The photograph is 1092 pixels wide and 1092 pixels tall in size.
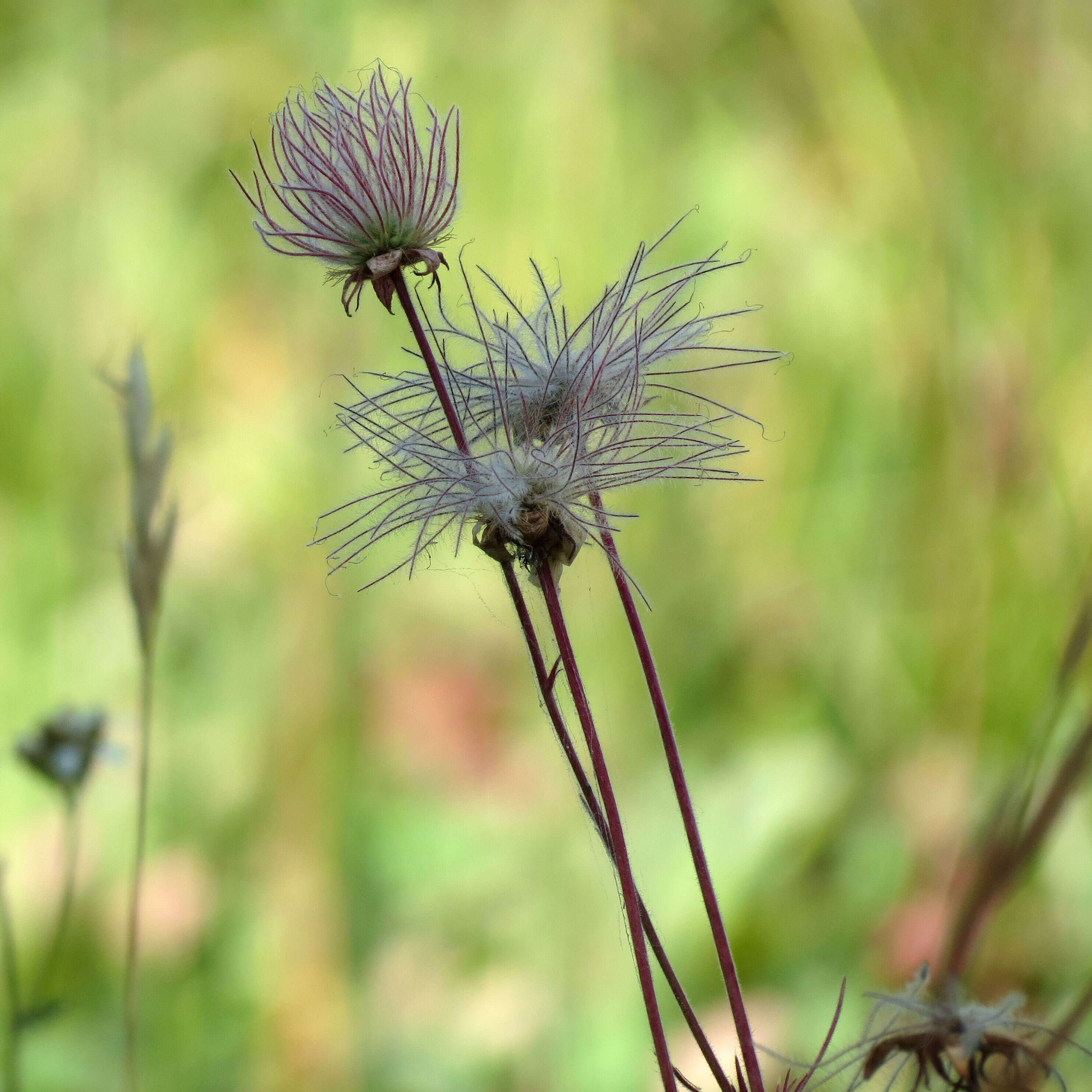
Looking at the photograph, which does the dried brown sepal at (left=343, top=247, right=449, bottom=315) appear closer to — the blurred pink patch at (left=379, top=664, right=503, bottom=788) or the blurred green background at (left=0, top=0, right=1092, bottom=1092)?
the blurred green background at (left=0, top=0, right=1092, bottom=1092)

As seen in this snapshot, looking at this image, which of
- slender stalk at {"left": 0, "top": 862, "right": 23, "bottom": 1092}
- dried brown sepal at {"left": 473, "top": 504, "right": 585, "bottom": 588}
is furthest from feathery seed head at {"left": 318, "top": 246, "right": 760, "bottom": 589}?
slender stalk at {"left": 0, "top": 862, "right": 23, "bottom": 1092}

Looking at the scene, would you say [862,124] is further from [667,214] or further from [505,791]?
[505,791]

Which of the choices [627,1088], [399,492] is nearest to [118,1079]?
[627,1088]

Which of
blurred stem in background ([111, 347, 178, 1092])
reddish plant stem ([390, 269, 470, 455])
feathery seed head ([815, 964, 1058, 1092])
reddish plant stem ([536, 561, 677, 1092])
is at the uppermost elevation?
blurred stem in background ([111, 347, 178, 1092])

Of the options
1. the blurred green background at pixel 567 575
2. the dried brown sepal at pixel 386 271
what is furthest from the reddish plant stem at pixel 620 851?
the blurred green background at pixel 567 575

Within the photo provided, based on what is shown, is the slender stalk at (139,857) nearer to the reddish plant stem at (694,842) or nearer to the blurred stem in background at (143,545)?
the blurred stem in background at (143,545)

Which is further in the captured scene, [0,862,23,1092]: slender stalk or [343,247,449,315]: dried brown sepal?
[0,862,23,1092]: slender stalk

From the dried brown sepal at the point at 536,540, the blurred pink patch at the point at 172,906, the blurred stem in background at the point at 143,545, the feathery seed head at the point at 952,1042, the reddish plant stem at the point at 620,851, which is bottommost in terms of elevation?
the feathery seed head at the point at 952,1042
